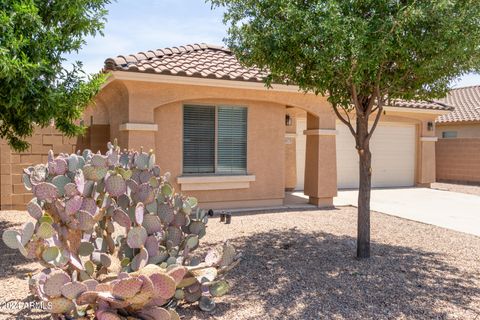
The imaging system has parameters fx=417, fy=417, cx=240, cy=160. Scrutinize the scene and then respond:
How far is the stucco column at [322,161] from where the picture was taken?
12.1m

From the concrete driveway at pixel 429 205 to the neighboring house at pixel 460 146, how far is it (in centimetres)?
496

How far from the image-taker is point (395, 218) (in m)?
10.8

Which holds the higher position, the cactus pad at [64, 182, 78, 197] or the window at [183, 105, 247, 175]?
the window at [183, 105, 247, 175]

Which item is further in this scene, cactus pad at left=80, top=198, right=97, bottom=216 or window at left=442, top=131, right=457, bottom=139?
window at left=442, top=131, right=457, bottom=139

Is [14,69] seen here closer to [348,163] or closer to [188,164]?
[188,164]

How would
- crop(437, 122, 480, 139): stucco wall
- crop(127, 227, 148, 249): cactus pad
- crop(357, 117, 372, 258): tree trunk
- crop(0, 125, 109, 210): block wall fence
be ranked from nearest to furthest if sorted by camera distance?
1. crop(127, 227, 148, 249): cactus pad
2. crop(357, 117, 372, 258): tree trunk
3. crop(0, 125, 109, 210): block wall fence
4. crop(437, 122, 480, 139): stucco wall

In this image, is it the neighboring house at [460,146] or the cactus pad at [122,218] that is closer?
the cactus pad at [122,218]

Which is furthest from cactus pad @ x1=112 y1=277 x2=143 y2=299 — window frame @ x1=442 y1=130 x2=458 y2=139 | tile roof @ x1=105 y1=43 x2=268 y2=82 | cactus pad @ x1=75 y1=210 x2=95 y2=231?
window frame @ x1=442 y1=130 x2=458 y2=139

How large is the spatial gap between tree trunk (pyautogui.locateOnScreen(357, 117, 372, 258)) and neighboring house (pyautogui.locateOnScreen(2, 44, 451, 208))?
14.6 ft

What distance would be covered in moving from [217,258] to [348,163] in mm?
12880

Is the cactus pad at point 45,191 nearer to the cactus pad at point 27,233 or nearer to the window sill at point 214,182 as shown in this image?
the cactus pad at point 27,233

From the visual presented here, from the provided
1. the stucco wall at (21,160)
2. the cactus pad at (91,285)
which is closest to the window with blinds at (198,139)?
the stucco wall at (21,160)

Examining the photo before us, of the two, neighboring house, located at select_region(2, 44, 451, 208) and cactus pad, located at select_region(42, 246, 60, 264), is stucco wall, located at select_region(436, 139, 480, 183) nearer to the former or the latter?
neighboring house, located at select_region(2, 44, 451, 208)

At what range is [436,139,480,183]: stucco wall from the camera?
66.1ft
